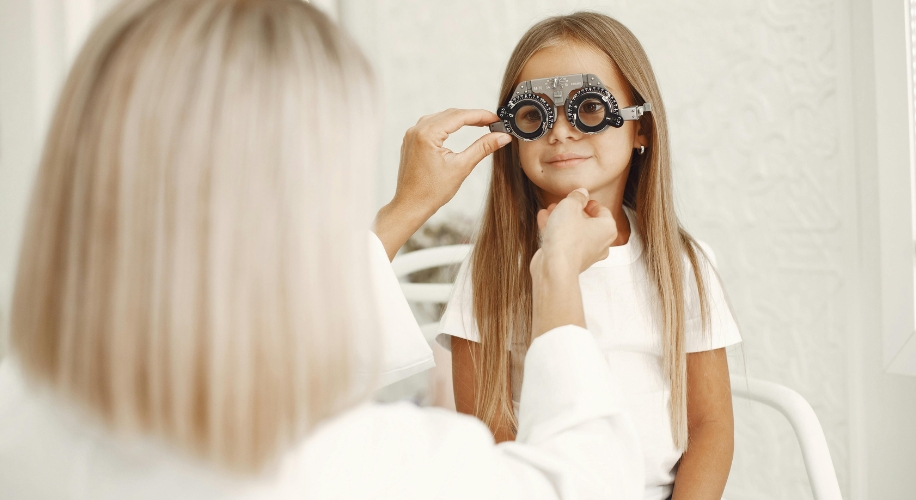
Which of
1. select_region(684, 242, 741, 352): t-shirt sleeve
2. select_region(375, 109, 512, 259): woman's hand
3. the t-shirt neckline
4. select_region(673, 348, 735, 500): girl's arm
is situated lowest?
A: select_region(673, 348, 735, 500): girl's arm

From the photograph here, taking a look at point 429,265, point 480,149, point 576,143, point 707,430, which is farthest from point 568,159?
point 429,265

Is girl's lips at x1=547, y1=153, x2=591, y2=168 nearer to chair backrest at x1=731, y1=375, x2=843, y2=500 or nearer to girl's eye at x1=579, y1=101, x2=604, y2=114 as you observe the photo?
girl's eye at x1=579, y1=101, x2=604, y2=114

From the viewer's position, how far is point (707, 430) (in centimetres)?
95

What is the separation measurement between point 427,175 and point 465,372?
1.02 feet

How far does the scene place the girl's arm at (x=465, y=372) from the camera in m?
1.01

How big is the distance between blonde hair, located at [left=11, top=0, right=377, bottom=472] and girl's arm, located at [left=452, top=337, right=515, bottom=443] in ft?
1.88

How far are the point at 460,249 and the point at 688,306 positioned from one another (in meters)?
0.60

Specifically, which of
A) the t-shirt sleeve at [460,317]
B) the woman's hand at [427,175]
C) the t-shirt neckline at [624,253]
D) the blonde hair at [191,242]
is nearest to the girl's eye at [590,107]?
the woman's hand at [427,175]

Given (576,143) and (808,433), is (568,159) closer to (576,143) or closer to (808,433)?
(576,143)

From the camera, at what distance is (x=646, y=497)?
924mm

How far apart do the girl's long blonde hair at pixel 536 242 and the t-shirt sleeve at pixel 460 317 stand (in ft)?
0.04

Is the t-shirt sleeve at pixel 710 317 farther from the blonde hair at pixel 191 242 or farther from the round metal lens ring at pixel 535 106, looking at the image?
the blonde hair at pixel 191 242

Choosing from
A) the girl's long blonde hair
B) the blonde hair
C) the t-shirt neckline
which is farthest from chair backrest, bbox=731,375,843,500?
the blonde hair

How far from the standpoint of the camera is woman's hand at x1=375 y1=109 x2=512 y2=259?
92cm
